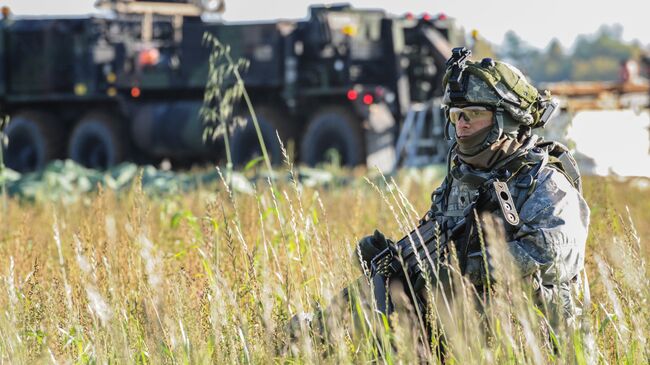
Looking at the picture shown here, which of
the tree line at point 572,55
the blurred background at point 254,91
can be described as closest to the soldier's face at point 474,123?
the blurred background at point 254,91

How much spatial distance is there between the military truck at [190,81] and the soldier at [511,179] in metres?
13.3

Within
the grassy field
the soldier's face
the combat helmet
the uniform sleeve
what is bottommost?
the grassy field

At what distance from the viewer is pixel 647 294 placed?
10.1 feet

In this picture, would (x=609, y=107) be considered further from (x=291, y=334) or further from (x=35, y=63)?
(x=291, y=334)

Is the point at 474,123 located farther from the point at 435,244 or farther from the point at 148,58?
the point at 148,58

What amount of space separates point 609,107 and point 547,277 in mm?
16512

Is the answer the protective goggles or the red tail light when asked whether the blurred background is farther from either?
the protective goggles

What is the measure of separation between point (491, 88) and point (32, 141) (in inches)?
730

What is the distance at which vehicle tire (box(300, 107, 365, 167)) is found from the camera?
724 inches

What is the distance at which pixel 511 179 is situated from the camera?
13.8 feet

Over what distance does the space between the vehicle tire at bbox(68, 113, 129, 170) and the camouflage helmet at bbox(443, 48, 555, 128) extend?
17.2m

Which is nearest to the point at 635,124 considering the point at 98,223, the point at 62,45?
the point at 62,45

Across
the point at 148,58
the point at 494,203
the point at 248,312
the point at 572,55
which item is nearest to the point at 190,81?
the point at 148,58

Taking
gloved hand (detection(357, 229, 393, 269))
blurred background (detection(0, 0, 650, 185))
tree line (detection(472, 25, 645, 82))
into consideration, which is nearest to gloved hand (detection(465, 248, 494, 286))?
gloved hand (detection(357, 229, 393, 269))
